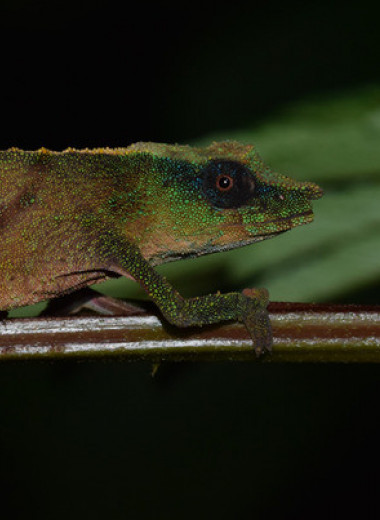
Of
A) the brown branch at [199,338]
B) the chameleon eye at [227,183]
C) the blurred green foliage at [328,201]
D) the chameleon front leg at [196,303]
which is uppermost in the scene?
the chameleon eye at [227,183]

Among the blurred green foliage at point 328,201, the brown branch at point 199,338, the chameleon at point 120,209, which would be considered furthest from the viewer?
the chameleon at point 120,209

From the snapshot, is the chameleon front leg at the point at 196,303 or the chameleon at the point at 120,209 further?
the chameleon at the point at 120,209

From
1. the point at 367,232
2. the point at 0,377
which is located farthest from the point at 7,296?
the point at 367,232

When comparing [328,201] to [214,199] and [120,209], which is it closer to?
[214,199]

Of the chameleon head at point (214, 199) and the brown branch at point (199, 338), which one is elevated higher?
the chameleon head at point (214, 199)

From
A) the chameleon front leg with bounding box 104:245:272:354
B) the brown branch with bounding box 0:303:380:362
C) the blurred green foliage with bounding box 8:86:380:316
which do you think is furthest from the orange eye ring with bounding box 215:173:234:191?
the brown branch with bounding box 0:303:380:362

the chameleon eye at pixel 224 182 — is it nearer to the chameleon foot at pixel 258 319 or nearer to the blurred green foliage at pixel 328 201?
the blurred green foliage at pixel 328 201

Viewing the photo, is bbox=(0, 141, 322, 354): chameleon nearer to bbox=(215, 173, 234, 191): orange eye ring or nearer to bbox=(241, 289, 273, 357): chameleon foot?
bbox=(215, 173, 234, 191): orange eye ring

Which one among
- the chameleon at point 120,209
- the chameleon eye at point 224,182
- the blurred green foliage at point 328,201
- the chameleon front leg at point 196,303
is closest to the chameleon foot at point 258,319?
the chameleon front leg at point 196,303
